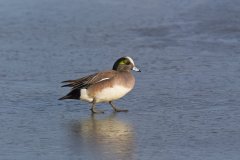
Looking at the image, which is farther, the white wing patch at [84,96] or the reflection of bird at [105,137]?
the white wing patch at [84,96]

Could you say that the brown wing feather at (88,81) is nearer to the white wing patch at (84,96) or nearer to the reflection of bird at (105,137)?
the white wing patch at (84,96)

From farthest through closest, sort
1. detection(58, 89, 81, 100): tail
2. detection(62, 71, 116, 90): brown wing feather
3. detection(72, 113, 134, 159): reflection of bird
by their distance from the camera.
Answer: detection(62, 71, 116, 90): brown wing feather → detection(58, 89, 81, 100): tail → detection(72, 113, 134, 159): reflection of bird

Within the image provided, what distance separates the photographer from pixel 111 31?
11945 millimetres

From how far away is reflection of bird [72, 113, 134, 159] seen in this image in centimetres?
638

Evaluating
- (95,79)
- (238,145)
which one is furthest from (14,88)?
(238,145)

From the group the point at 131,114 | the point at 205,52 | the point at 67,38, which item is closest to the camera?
the point at 131,114

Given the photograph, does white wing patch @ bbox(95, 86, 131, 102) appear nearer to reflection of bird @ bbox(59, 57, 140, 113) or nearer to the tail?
reflection of bird @ bbox(59, 57, 140, 113)

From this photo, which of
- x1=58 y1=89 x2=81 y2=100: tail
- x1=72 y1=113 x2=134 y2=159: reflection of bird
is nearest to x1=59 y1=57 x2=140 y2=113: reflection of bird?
x1=58 y1=89 x2=81 y2=100: tail

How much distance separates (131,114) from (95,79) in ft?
2.05

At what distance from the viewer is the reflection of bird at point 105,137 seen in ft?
20.9

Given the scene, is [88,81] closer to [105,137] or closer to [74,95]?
[74,95]

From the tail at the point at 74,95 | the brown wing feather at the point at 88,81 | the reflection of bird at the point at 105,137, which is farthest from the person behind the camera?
the brown wing feather at the point at 88,81

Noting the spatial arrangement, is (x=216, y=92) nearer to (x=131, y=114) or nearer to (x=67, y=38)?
(x=131, y=114)

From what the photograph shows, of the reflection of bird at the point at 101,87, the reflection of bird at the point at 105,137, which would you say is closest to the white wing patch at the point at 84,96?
the reflection of bird at the point at 101,87
